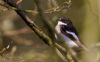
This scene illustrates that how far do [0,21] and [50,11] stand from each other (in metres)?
3.62

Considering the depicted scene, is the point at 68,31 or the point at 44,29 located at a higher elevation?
the point at 68,31

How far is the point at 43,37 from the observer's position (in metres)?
2.25

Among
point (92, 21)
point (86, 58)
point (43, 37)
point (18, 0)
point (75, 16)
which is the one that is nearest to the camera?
point (86, 58)

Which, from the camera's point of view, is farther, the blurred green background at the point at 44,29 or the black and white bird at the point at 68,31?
the black and white bird at the point at 68,31

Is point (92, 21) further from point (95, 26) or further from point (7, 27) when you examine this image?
point (7, 27)

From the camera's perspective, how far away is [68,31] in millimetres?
3332

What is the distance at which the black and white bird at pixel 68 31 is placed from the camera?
3.05 m

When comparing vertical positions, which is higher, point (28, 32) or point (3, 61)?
point (28, 32)

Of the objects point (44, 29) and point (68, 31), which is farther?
point (68, 31)

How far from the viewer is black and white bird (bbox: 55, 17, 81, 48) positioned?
10.0 ft

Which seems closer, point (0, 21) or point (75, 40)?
point (75, 40)

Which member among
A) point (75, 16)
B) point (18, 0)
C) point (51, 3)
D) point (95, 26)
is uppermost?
point (75, 16)

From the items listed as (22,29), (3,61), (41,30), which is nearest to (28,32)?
(22,29)

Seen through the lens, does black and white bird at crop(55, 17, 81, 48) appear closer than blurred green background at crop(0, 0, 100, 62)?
No
